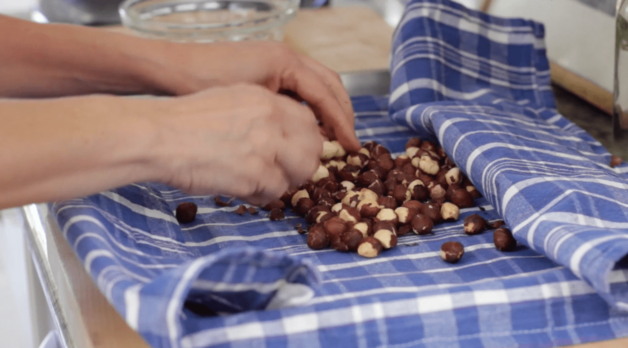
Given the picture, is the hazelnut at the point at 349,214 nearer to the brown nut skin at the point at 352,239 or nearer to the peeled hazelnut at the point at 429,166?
the brown nut skin at the point at 352,239

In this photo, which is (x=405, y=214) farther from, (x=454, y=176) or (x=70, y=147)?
(x=70, y=147)

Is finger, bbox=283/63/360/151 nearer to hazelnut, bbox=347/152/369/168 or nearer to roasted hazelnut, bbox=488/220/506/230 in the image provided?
hazelnut, bbox=347/152/369/168

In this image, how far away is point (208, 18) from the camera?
56.7 inches

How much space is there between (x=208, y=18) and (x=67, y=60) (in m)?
0.71

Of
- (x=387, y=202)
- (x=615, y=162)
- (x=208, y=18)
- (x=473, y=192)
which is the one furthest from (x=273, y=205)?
(x=208, y=18)

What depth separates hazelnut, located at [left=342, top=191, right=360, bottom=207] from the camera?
0.77m

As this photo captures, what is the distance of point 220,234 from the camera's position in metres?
0.71

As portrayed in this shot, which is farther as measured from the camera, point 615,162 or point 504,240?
point 615,162

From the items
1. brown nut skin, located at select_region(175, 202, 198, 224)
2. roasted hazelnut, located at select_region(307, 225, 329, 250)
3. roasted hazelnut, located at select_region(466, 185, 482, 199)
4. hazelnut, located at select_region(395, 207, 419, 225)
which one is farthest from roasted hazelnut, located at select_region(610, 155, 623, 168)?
brown nut skin, located at select_region(175, 202, 198, 224)

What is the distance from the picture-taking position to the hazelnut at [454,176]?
0.81m

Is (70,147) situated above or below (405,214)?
above

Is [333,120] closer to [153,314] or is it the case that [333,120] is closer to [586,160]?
Result: [586,160]

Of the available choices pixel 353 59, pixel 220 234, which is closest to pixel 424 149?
pixel 220 234

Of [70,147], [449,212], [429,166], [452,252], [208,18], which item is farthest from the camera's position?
[208,18]
